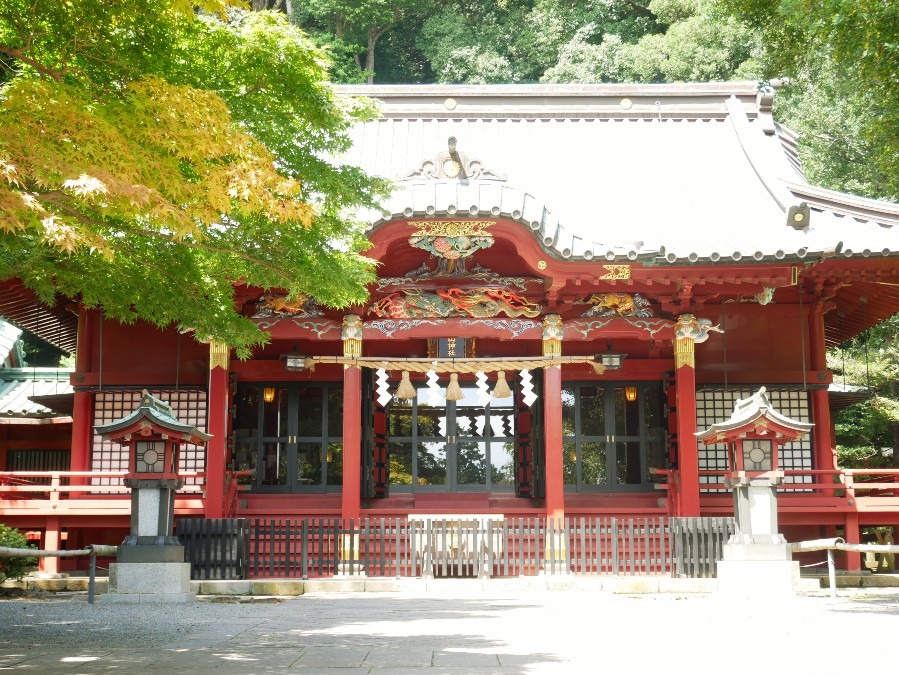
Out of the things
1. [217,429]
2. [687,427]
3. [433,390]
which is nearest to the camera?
[217,429]

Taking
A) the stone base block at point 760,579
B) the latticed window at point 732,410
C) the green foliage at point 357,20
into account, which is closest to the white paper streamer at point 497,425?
the latticed window at point 732,410

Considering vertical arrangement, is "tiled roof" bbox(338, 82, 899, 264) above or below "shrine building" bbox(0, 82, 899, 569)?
above

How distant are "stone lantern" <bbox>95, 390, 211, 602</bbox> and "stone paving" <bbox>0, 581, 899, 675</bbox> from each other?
568 millimetres

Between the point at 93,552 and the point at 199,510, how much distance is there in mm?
3320

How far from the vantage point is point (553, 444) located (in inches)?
599

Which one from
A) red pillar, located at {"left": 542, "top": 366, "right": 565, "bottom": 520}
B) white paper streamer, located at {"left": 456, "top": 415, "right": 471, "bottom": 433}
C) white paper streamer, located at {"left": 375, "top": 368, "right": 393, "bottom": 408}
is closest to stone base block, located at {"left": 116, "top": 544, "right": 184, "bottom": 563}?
white paper streamer, located at {"left": 375, "top": 368, "right": 393, "bottom": 408}

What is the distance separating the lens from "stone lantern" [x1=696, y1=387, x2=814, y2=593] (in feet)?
39.9

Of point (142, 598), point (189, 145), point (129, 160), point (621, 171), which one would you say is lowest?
point (142, 598)

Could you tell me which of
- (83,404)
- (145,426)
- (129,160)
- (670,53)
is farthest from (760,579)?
(670,53)

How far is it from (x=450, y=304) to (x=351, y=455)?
9.13 feet

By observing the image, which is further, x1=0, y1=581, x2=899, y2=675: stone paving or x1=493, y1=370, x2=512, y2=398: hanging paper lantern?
x1=493, y1=370, x2=512, y2=398: hanging paper lantern

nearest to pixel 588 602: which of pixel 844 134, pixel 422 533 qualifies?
pixel 422 533

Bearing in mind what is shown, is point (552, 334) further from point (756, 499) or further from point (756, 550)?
point (756, 550)

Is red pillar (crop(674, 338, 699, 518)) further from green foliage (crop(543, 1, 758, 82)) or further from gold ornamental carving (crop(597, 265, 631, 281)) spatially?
green foliage (crop(543, 1, 758, 82))
